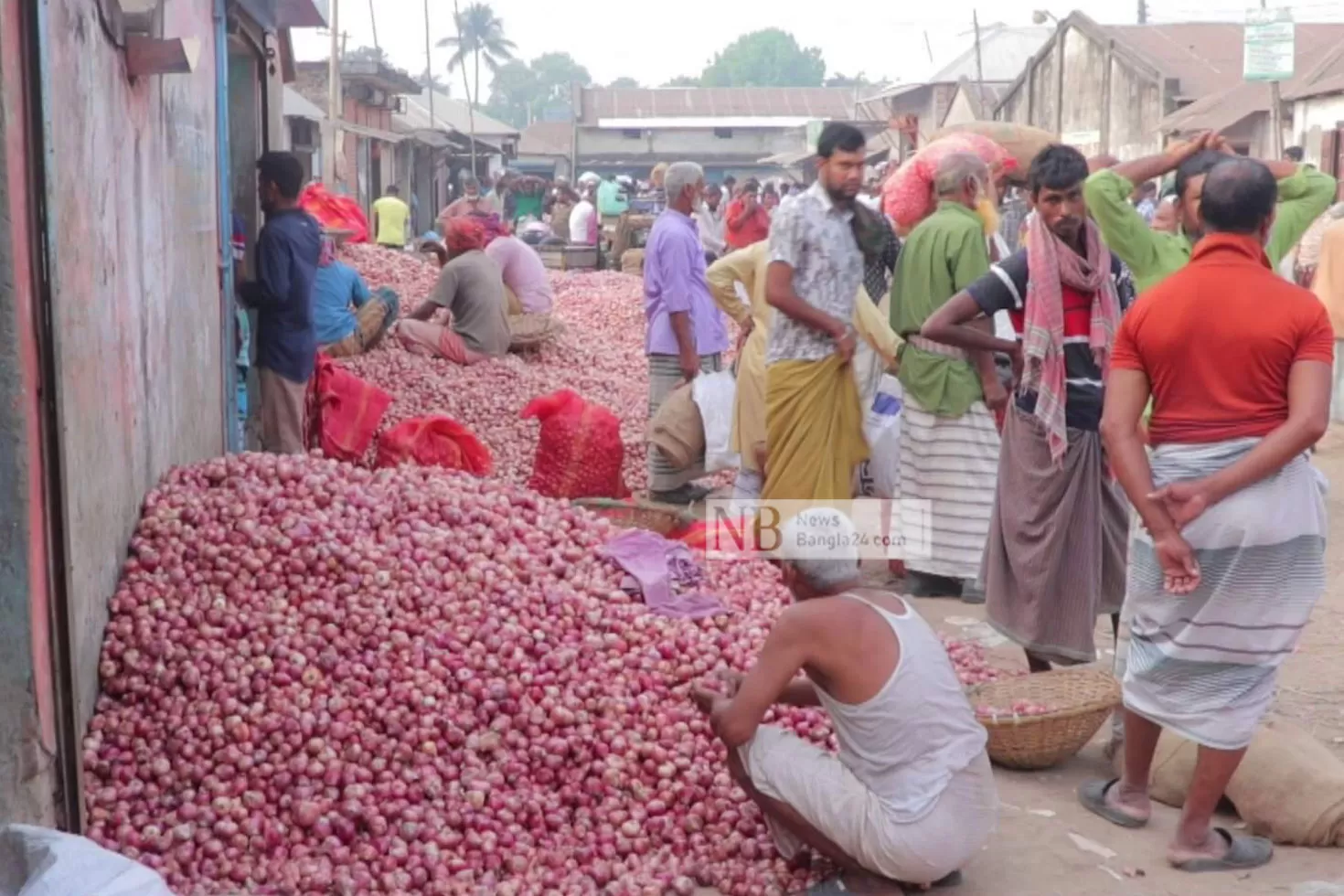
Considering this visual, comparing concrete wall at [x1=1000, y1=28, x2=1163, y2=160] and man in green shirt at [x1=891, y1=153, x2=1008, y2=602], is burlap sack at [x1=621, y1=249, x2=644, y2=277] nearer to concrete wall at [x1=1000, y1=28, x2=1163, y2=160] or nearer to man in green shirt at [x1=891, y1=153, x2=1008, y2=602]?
man in green shirt at [x1=891, y1=153, x2=1008, y2=602]

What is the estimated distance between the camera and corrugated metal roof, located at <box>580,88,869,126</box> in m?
62.1

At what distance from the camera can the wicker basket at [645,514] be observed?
6.77 m

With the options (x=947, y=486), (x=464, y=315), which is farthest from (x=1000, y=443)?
(x=464, y=315)

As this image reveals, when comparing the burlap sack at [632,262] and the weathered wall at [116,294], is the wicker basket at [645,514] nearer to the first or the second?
the weathered wall at [116,294]

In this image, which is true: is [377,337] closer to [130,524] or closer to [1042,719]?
[130,524]

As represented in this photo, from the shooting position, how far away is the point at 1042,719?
438 centimetres

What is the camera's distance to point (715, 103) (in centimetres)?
6456

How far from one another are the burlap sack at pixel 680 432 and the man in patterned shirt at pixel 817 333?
6.05ft

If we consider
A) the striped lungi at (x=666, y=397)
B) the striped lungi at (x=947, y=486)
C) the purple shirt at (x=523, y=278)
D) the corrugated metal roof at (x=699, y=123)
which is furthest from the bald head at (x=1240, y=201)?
the corrugated metal roof at (x=699, y=123)

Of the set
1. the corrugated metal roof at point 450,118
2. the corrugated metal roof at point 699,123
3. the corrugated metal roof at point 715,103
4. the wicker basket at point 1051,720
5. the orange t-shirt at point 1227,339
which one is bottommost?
the wicker basket at point 1051,720

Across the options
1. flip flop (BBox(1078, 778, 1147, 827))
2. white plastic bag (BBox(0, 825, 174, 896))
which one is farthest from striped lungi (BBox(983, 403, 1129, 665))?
white plastic bag (BBox(0, 825, 174, 896))

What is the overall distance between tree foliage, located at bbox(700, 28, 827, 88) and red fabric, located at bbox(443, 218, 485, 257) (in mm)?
110507

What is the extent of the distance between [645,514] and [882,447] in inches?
43.6

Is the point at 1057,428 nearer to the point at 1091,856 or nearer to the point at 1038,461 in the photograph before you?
the point at 1038,461
